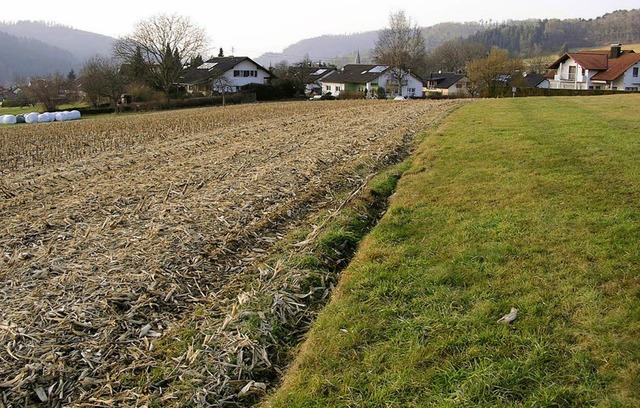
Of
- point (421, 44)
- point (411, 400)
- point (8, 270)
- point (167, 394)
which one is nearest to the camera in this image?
point (411, 400)

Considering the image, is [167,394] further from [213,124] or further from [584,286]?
[213,124]

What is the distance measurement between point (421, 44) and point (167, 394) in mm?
86404

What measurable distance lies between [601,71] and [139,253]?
70.9 meters

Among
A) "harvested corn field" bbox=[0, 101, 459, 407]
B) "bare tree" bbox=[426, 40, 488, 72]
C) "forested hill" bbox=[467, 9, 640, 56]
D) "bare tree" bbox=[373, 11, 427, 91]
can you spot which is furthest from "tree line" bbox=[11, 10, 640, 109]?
"forested hill" bbox=[467, 9, 640, 56]

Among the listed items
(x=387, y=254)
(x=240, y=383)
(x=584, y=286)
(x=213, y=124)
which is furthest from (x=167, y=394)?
(x=213, y=124)

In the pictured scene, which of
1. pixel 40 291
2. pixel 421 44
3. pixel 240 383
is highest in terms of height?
pixel 421 44

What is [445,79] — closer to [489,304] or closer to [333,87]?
[333,87]

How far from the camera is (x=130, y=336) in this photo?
16.1ft

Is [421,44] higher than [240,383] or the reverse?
higher

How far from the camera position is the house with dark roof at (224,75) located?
66.0m

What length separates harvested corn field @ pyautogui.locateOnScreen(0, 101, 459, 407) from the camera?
434 centimetres

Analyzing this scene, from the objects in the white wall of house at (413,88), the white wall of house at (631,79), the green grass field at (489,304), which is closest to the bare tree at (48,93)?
the white wall of house at (413,88)

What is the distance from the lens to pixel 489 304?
16.2 ft

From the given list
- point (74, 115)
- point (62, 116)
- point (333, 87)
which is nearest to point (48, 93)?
point (74, 115)
